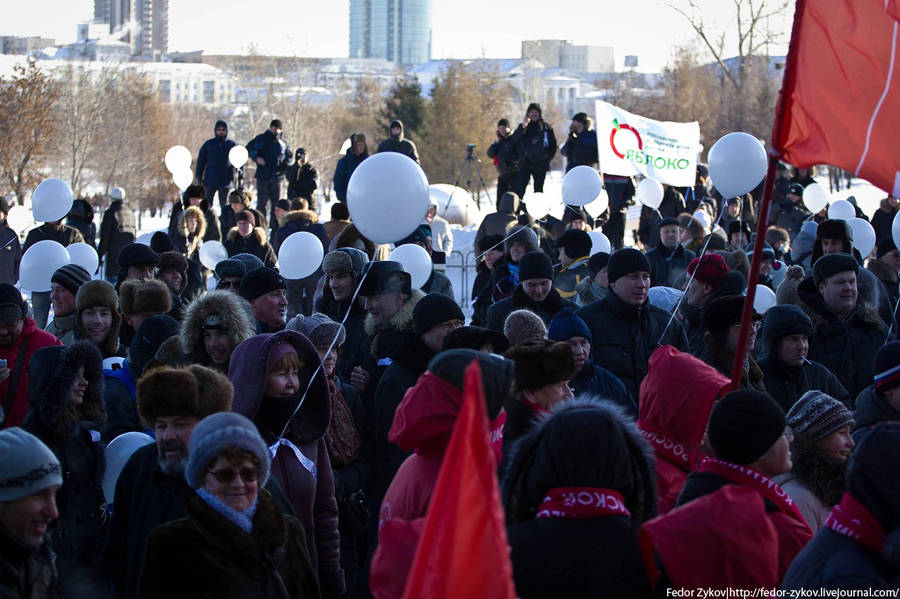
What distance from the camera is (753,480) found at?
3203 mm

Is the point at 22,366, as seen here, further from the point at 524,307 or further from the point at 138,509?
the point at 524,307

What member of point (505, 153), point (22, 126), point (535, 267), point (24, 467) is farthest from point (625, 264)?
point (22, 126)

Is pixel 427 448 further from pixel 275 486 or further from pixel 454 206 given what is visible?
pixel 454 206

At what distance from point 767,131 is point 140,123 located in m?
23.3

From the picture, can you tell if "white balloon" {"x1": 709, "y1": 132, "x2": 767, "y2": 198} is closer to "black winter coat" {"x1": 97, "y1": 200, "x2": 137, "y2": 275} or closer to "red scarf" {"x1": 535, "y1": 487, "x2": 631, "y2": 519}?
"red scarf" {"x1": 535, "y1": 487, "x2": 631, "y2": 519}

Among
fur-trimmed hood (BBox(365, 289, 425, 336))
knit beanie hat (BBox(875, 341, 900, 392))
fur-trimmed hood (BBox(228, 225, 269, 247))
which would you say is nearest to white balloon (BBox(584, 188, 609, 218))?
fur-trimmed hood (BBox(228, 225, 269, 247))

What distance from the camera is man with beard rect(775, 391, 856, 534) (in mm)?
3754

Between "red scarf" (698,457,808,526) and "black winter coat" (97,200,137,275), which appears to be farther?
"black winter coat" (97,200,137,275)

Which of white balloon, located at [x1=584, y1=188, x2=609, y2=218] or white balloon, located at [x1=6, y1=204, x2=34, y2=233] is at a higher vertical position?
white balloon, located at [x1=584, y1=188, x2=609, y2=218]

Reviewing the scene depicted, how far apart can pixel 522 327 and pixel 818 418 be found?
177cm

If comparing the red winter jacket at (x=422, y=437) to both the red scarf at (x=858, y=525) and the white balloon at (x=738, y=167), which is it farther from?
the white balloon at (x=738, y=167)

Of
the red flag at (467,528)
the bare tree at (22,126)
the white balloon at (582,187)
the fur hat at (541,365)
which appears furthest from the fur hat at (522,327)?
the bare tree at (22,126)

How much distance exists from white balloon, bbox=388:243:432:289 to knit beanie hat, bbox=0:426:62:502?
5.41 m

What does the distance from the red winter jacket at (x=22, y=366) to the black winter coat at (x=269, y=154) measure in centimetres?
1349
